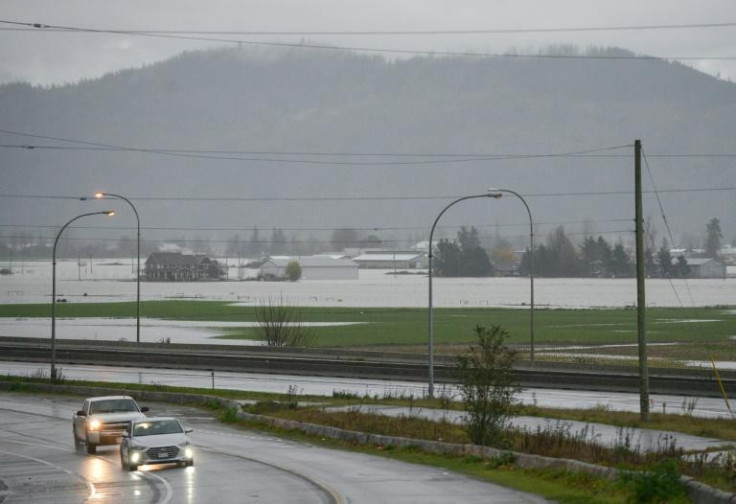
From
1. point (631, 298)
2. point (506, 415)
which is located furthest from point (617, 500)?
point (631, 298)

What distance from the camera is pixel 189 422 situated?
137 feet

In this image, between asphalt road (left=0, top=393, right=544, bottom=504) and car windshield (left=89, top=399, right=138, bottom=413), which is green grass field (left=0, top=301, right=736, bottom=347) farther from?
asphalt road (left=0, top=393, right=544, bottom=504)

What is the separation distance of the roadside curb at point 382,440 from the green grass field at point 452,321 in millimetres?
35362

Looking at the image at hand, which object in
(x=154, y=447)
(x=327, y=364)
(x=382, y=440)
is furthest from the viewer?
(x=327, y=364)

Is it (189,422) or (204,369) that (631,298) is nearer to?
(204,369)

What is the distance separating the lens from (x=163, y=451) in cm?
2972

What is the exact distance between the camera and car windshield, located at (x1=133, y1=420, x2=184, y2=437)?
3030cm

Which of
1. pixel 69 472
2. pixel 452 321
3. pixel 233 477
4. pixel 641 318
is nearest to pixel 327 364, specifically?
pixel 641 318

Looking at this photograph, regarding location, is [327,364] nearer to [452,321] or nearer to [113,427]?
[113,427]

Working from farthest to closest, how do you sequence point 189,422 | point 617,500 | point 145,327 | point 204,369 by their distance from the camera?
point 145,327 → point 204,369 → point 189,422 → point 617,500

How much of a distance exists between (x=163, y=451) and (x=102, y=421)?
5.50m

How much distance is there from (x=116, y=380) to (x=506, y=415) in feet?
112

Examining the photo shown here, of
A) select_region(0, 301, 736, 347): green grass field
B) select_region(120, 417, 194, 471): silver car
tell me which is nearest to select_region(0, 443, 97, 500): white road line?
select_region(120, 417, 194, 471): silver car

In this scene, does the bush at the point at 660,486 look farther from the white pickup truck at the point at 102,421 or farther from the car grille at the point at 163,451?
the white pickup truck at the point at 102,421
